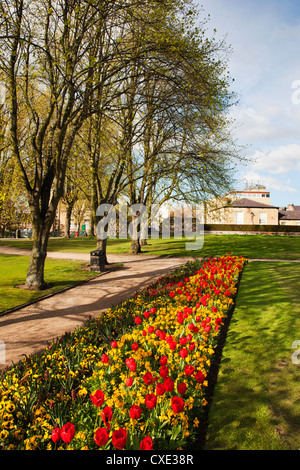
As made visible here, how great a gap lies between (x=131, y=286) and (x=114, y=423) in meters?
8.33

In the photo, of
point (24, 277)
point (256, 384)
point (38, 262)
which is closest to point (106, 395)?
point (256, 384)

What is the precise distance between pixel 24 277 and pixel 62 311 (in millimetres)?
5180

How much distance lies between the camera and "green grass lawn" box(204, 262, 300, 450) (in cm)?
335

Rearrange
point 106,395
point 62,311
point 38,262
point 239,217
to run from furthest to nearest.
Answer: point 239,217 → point 38,262 → point 62,311 → point 106,395

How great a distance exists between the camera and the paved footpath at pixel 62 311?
6396 millimetres

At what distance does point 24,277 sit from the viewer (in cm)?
1314

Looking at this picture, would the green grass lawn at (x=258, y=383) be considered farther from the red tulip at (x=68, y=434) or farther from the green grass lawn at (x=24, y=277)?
the green grass lawn at (x=24, y=277)

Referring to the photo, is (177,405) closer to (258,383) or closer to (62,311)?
(258,383)

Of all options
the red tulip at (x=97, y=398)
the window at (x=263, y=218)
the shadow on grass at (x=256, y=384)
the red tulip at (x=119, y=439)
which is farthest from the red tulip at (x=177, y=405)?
the window at (x=263, y=218)

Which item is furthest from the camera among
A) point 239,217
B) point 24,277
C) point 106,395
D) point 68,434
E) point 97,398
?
point 239,217

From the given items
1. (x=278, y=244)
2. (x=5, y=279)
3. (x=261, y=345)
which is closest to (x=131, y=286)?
(x=5, y=279)
